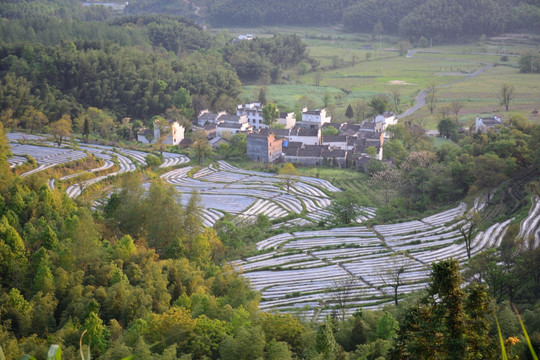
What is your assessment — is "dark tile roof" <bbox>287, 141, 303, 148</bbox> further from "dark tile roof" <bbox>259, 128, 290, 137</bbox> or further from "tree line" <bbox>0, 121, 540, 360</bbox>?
"tree line" <bbox>0, 121, 540, 360</bbox>

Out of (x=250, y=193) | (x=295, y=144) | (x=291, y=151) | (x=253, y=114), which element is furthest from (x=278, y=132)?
(x=250, y=193)

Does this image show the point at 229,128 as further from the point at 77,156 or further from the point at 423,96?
the point at 423,96

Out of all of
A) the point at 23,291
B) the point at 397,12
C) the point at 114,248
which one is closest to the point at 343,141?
the point at 114,248

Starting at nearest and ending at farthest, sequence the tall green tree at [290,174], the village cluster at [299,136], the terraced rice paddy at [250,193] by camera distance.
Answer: the terraced rice paddy at [250,193] → the tall green tree at [290,174] → the village cluster at [299,136]

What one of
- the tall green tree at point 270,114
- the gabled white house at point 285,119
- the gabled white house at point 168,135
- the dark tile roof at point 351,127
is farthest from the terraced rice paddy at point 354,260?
the gabled white house at point 285,119

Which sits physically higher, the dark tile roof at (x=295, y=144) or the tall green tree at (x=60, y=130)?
the tall green tree at (x=60, y=130)

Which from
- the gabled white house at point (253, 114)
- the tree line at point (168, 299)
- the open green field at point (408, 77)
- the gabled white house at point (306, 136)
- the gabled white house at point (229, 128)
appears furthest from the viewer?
the open green field at point (408, 77)

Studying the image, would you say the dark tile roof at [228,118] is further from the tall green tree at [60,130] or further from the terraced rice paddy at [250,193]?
the tall green tree at [60,130]
